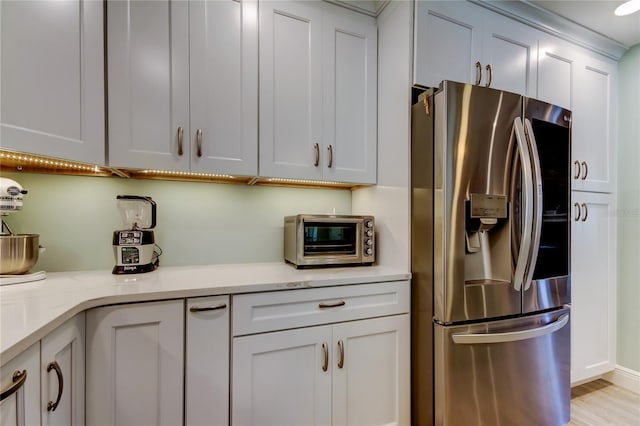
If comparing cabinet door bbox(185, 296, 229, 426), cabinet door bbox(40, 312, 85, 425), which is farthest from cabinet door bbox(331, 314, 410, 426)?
cabinet door bbox(40, 312, 85, 425)

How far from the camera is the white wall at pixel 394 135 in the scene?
5.04 feet

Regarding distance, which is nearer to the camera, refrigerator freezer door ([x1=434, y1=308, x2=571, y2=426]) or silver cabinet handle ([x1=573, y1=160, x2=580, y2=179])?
refrigerator freezer door ([x1=434, y1=308, x2=571, y2=426])

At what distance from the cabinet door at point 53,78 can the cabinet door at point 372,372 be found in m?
1.36

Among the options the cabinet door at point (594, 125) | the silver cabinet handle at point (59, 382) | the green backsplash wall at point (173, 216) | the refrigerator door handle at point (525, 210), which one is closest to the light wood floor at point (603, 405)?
the refrigerator door handle at point (525, 210)

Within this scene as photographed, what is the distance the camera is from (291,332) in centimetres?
126

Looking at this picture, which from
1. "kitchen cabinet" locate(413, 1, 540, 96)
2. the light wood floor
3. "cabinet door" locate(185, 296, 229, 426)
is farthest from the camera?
the light wood floor

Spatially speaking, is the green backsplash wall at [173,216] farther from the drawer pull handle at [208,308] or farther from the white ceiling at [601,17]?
the white ceiling at [601,17]

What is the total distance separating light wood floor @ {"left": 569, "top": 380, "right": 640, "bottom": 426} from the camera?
183 cm

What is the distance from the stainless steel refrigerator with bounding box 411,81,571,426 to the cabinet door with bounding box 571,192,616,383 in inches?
24.7

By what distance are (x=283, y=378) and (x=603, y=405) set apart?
229 centimetres

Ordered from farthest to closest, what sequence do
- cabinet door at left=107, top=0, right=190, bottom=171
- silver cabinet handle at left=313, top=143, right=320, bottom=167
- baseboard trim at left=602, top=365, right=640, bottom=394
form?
baseboard trim at left=602, top=365, right=640, bottom=394 < silver cabinet handle at left=313, top=143, right=320, bottom=167 < cabinet door at left=107, top=0, right=190, bottom=171

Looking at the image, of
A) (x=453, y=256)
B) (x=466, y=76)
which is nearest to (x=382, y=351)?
(x=453, y=256)

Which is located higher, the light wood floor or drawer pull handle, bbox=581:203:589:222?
drawer pull handle, bbox=581:203:589:222

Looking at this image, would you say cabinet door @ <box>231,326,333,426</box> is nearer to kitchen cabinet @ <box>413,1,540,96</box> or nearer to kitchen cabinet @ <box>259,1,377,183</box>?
kitchen cabinet @ <box>259,1,377,183</box>
